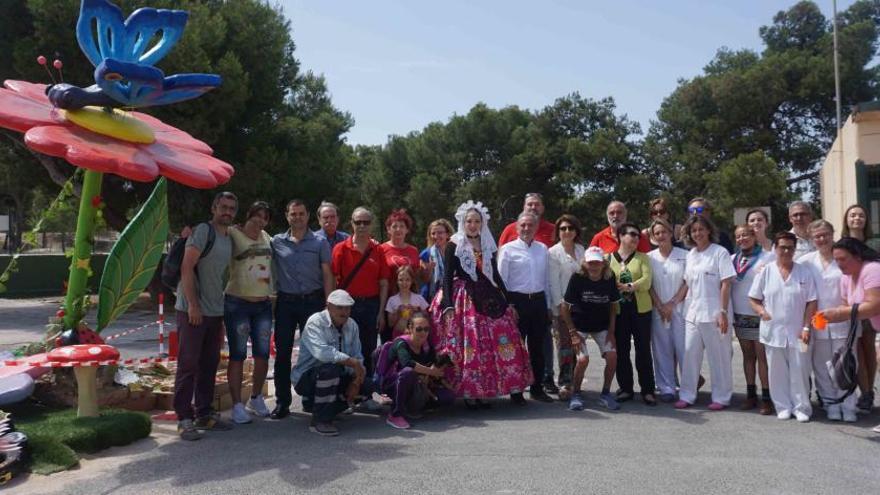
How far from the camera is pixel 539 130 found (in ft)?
100

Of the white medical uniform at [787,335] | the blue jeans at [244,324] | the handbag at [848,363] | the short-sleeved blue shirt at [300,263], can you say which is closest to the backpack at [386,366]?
the short-sleeved blue shirt at [300,263]

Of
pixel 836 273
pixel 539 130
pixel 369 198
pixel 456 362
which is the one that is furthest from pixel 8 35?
pixel 539 130

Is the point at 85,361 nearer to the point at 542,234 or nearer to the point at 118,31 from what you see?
the point at 118,31

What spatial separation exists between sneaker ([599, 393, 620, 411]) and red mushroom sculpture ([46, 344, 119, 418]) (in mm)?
4059

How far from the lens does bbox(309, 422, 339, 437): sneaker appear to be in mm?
5258

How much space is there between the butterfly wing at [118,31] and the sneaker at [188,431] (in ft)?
9.29

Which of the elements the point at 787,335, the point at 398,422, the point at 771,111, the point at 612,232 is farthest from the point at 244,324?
the point at 771,111

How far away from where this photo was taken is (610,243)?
681 centimetres

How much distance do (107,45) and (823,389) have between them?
6.35 meters

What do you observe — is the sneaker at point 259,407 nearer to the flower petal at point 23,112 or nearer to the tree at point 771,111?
the flower petal at point 23,112

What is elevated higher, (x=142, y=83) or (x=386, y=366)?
(x=142, y=83)

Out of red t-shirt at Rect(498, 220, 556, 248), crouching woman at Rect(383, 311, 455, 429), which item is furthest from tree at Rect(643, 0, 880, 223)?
crouching woman at Rect(383, 311, 455, 429)

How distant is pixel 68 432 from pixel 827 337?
5.83 meters

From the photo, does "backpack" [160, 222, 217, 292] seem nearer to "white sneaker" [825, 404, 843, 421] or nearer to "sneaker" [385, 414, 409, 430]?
"sneaker" [385, 414, 409, 430]
